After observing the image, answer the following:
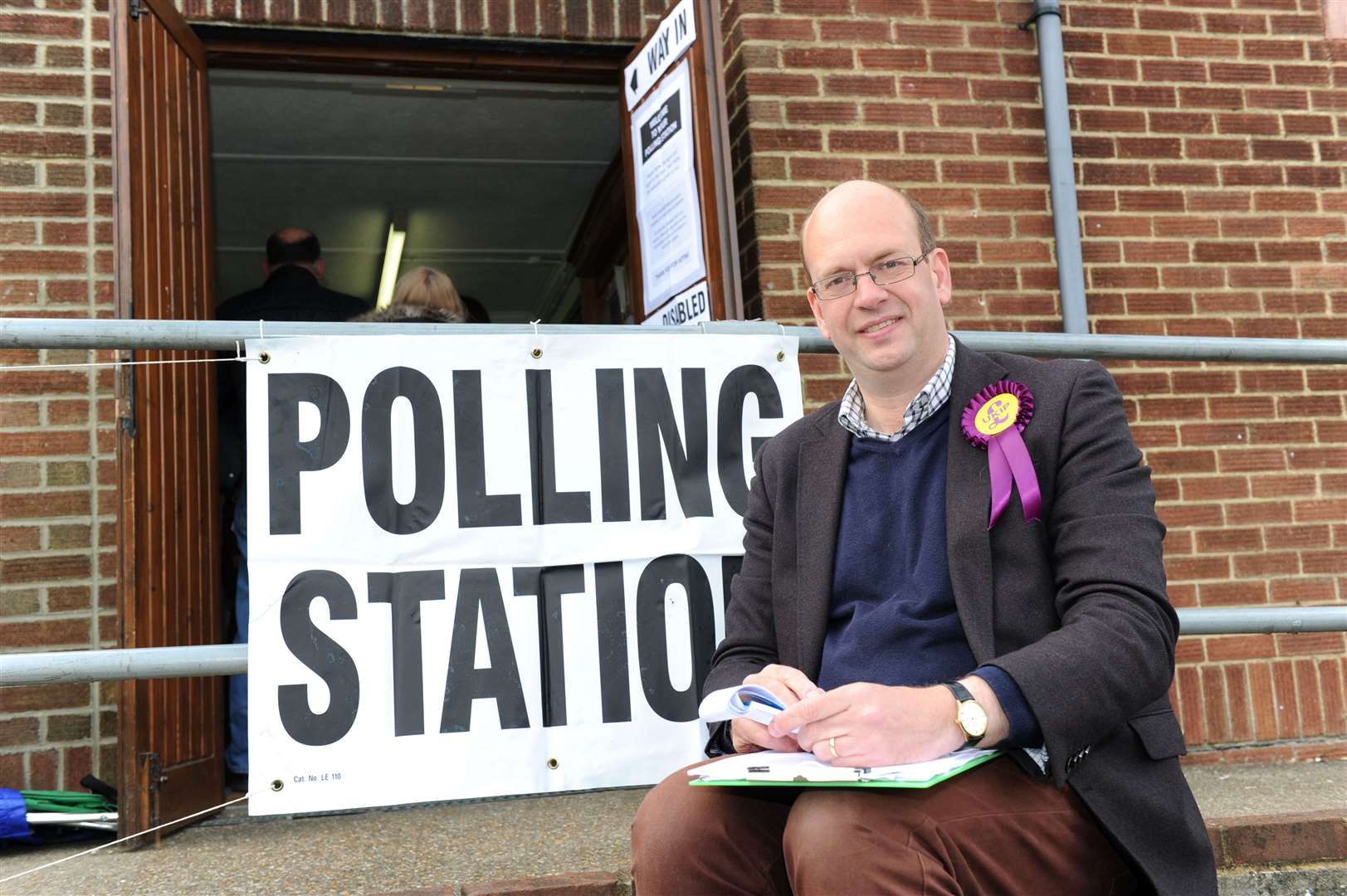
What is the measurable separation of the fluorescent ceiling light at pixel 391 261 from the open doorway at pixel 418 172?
7cm

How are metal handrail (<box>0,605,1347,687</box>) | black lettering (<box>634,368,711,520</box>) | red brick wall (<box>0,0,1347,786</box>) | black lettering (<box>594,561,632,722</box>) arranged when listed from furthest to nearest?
red brick wall (<box>0,0,1347,786</box>), black lettering (<box>634,368,711,520</box>), black lettering (<box>594,561,632,722</box>), metal handrail (<box>0,605,1347,687</box>)

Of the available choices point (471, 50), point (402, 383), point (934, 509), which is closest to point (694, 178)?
point (471, 50)

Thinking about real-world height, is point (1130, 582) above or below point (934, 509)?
below

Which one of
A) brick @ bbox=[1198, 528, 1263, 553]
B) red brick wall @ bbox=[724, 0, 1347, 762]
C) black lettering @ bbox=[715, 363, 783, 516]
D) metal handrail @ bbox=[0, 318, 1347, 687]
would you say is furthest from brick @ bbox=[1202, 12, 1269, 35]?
black lettering @ bbox=[715, 363, 783, 516]

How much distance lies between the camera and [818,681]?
212cm

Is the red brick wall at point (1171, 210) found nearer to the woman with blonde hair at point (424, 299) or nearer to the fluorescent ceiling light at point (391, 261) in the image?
the woman with blonde hair at point (424, 299)

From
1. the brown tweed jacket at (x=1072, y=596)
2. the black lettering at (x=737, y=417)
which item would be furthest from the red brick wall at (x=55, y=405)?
the brown tweed jacket at (x=1072, y=596)

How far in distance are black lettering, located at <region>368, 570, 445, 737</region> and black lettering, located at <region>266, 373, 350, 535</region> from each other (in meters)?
0.24

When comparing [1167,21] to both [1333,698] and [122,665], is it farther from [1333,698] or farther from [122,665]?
[122,665]

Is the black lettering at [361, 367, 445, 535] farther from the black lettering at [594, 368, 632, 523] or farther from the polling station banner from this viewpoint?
the black lettering at [594, 368, 632, 523]

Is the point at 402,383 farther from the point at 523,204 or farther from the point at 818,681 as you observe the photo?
the point at 523,204

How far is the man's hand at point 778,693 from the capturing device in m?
1.94

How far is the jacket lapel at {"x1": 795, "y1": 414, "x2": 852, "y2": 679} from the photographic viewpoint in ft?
6.93

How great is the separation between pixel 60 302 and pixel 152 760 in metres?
1.72
